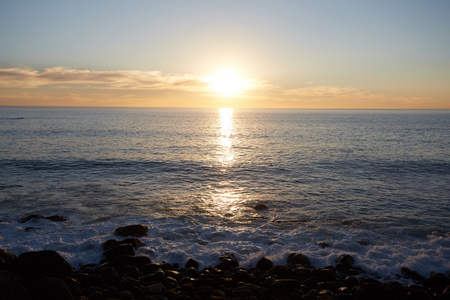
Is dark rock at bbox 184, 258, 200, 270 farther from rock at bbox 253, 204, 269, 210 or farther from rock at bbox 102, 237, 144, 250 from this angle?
rock at bbox 253, 204, 269, 210

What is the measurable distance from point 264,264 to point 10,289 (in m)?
8.05

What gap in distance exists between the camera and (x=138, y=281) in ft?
30.8

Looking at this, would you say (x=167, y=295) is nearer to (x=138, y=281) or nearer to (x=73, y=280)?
(x=138, y=281)

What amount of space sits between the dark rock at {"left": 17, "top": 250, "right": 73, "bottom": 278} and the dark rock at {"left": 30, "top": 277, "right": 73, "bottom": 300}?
6.43ft

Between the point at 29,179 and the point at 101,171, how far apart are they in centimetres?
609

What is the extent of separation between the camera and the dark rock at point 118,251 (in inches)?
461

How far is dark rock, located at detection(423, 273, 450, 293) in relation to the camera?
983 centimetres

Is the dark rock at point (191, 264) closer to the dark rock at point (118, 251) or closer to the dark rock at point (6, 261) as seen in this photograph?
the dark rock at point (118, 251)

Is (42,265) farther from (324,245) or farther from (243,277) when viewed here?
(324,245)

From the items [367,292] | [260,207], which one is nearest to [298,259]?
[367,292]

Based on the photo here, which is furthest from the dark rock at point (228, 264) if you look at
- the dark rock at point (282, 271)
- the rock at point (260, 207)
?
the rock at point (260, 207)

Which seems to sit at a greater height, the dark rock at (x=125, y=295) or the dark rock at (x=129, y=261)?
the dark rock at (x=125, y=295)

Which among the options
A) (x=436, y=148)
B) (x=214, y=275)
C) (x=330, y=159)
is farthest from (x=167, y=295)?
(x=436, y=148)

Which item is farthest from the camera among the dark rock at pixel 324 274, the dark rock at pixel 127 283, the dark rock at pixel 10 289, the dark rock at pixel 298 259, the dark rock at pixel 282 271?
the dark rock at pixel 298 259
